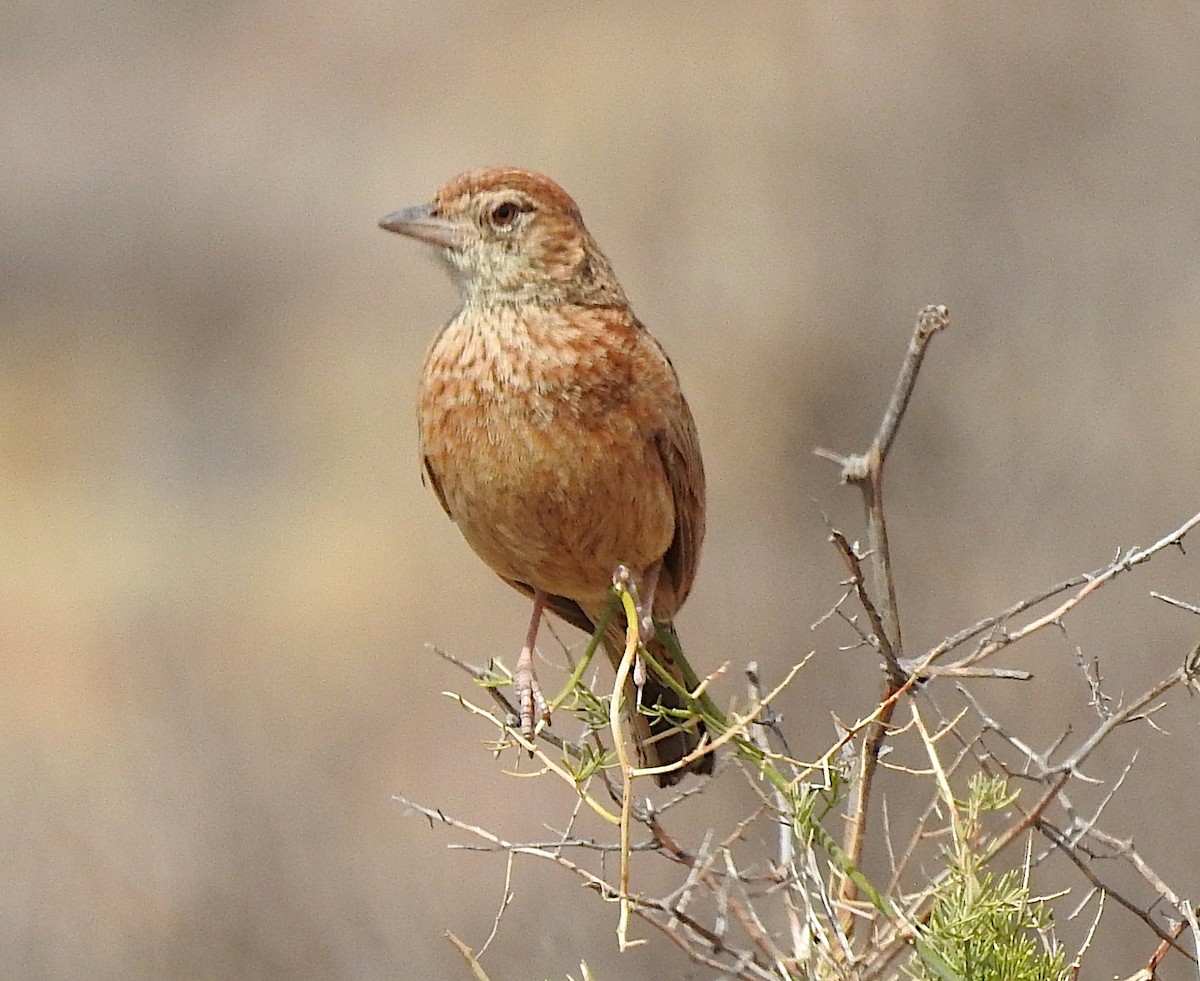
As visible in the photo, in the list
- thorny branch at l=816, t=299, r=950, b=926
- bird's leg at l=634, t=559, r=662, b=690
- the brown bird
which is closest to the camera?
thorny branch at l=816, t=299, r=950, b=926

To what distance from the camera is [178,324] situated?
1001cm

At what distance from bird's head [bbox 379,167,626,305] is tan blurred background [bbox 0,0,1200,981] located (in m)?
3.02

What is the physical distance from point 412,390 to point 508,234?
6193 mm

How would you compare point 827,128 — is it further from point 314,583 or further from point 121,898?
point 121,898

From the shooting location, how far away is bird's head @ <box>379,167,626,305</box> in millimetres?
3254

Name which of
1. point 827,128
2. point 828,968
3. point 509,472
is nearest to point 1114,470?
point 827,128

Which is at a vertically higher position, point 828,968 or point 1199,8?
point 1199,8

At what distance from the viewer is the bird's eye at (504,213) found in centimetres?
328

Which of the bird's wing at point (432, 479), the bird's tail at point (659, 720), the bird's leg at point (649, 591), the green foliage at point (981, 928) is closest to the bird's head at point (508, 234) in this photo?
the bird's wing at point (432, 479)

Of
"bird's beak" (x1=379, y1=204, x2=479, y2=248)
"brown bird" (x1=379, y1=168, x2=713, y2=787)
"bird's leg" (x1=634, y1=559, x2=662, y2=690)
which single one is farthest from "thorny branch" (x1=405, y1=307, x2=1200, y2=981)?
"bird's beak" (x1=379, y1=204, x2=479, y2=248)

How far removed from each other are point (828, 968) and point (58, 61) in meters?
9.41

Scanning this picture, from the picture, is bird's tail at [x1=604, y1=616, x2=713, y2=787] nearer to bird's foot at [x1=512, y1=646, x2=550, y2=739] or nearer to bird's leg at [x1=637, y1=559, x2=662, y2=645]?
bird's leg at [x1=637, y1=559, x2=662, y2=645]

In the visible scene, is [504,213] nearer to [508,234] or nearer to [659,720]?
[508,234]

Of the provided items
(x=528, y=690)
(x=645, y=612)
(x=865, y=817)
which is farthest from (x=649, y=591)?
(x=865, y=817)
